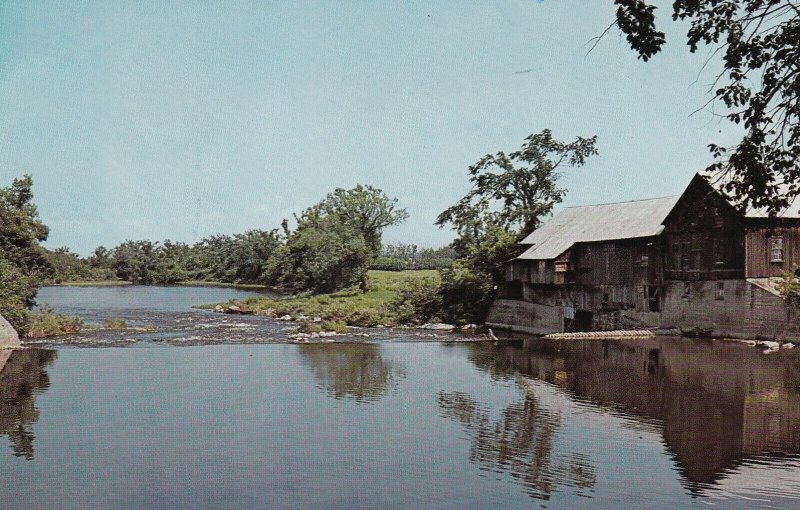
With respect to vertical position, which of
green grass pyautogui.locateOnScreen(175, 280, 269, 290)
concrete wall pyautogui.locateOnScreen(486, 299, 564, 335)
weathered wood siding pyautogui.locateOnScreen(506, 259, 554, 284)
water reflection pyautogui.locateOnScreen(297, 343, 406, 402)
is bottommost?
water reflection pyautogui.locateOnScreen(297, 343, 406, 402)

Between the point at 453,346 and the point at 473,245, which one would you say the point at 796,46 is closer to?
the point at 453,346

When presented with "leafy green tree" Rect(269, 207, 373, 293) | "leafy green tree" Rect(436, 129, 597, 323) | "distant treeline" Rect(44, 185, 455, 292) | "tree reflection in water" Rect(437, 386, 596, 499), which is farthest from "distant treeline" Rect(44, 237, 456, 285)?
"tree reflection in water" Rect(437, 386, 596, 499)

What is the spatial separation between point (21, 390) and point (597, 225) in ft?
116

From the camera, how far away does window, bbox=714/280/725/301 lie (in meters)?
38.4

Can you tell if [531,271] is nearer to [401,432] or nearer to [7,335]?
[7,335]

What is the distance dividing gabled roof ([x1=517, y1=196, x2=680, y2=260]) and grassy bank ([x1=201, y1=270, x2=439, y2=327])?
35.5 feet

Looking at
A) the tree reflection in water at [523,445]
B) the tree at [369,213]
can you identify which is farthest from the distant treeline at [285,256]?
the tree reflection in water at [523,445]

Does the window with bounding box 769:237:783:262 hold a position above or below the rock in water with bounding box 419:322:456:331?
above

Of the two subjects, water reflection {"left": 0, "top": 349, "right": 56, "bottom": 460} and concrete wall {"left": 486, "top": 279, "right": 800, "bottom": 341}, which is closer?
water reflection {"left": 0, "top": 349, "right": 56, "bottom": 460}

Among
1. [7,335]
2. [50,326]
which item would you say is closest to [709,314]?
[7,335]

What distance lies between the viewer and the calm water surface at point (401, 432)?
13625mm

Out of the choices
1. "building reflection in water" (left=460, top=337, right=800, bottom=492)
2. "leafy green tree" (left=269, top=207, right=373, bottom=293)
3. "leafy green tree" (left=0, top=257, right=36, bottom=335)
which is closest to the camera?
"building reflection in water" (left=460, top=337, right=800, bottom=492)

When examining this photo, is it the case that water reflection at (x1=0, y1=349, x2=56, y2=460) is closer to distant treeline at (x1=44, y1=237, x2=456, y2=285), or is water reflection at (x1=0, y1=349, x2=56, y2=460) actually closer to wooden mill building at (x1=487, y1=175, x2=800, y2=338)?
wooden mill building at (x1=487, y1=175, x2=800, y2=338)

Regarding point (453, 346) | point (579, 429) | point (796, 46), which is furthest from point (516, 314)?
point (796, 46)
